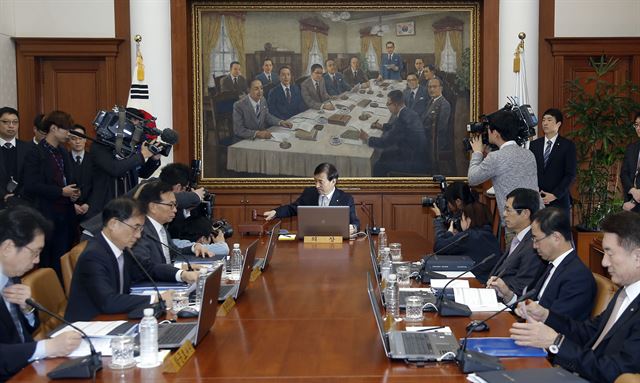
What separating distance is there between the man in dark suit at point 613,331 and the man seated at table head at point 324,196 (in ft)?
10.6

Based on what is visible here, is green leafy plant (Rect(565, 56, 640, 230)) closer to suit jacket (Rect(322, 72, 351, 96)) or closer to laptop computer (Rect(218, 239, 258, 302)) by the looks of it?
suit jacket (Rect(322, 72, 351, 96))

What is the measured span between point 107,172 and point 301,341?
142 inches

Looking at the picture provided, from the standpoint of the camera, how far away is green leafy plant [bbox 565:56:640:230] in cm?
729

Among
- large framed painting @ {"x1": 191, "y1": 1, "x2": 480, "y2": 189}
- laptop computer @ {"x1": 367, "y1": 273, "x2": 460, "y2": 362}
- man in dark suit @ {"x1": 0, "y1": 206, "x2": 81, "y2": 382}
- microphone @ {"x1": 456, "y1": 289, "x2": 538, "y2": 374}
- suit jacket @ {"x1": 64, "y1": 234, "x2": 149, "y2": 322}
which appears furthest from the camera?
large framed painting @ {"x1": 191, "y1": 1, "x2": 480, "y2": 189}

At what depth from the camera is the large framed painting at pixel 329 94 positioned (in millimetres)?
8320

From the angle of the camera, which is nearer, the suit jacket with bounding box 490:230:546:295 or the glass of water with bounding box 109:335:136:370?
the glass of water with bounding box 109:335:136:370

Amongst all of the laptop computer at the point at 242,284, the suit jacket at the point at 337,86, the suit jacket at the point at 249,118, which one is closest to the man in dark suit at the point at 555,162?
the suit jacket at the point at 337,86

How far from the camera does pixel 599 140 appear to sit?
291 inches

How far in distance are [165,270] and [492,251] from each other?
2042mm

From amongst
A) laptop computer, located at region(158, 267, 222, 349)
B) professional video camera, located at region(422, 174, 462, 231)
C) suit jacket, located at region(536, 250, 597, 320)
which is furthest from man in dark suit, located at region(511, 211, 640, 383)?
professional video camera, located at region(422, 174, 462, 231)

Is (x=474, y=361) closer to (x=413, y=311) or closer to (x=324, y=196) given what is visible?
(x=413, y=311)

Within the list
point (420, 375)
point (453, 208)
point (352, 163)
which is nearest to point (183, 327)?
point (420, 375)

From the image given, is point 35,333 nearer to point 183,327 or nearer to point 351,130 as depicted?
point 183,327

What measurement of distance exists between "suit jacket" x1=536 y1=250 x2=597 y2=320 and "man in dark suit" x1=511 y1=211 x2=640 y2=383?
29 centimetres
